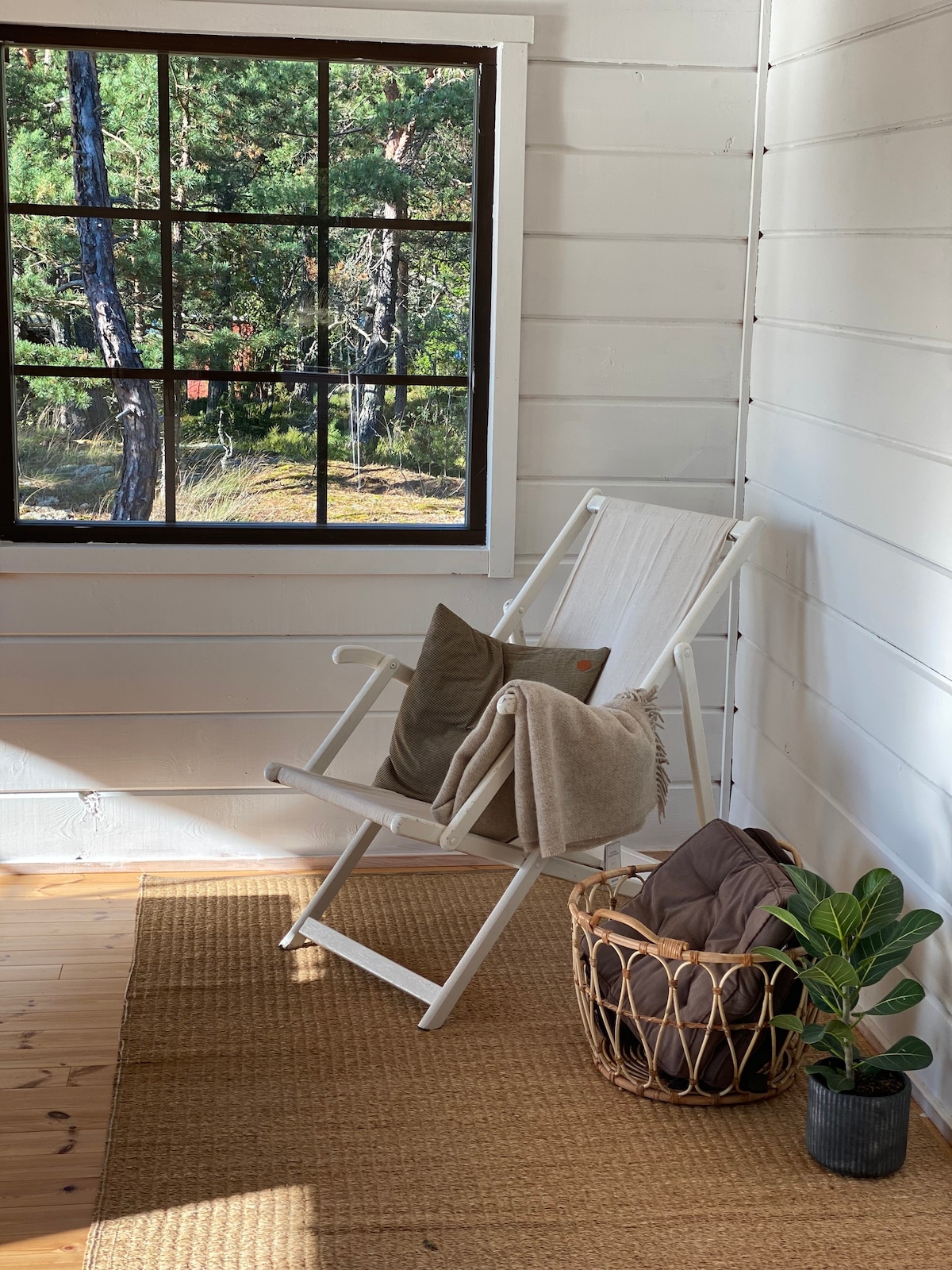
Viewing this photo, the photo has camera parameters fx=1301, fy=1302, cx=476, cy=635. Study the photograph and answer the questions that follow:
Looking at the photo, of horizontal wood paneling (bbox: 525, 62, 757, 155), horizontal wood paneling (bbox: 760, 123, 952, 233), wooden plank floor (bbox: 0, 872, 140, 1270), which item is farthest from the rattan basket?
horizontal wood paneling (bbox: 525, 62, 757, 155)

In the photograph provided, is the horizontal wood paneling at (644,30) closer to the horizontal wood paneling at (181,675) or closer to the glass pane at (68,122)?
the glass pane at (68,122)

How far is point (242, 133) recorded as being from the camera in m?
3.14

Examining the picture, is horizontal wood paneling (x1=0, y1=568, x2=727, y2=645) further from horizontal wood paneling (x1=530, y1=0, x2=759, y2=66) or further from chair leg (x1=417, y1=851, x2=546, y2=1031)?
horizontal wood paneling (x1=530, y1=0, x2=759, y2=66)

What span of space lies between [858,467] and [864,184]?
→ 0.56m

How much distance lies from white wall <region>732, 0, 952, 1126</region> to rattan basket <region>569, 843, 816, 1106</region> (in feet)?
0.91

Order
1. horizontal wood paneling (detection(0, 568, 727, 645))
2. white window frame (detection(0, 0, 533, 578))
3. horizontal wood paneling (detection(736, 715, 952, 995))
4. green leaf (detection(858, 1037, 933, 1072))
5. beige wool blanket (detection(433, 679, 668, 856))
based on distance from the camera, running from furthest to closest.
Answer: horizontal wood paneling (detection(0, 568, 727, 645)) → white window frame (detection(0, 0, 533, 578)) → beige wool blanket (detection(433, 679, 668, 856)) → horizontal wood paneling (detection(736, 715, 952, 995)) → green leaf (detection(858, 1037, 933, 1072))

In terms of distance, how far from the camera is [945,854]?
7.21ft

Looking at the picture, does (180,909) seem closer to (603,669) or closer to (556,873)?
(556,873)

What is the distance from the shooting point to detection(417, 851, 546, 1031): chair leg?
2496 mm

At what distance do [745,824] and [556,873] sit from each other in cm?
86

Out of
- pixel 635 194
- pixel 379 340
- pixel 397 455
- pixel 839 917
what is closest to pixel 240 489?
pixel 397 455

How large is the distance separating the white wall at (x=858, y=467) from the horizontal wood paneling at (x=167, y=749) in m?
0.51

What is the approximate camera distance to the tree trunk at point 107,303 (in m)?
3.08

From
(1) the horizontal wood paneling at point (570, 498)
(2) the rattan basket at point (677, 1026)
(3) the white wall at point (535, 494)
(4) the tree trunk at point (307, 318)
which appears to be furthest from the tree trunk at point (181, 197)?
(2) the rattan basket at point (677, 1026)
